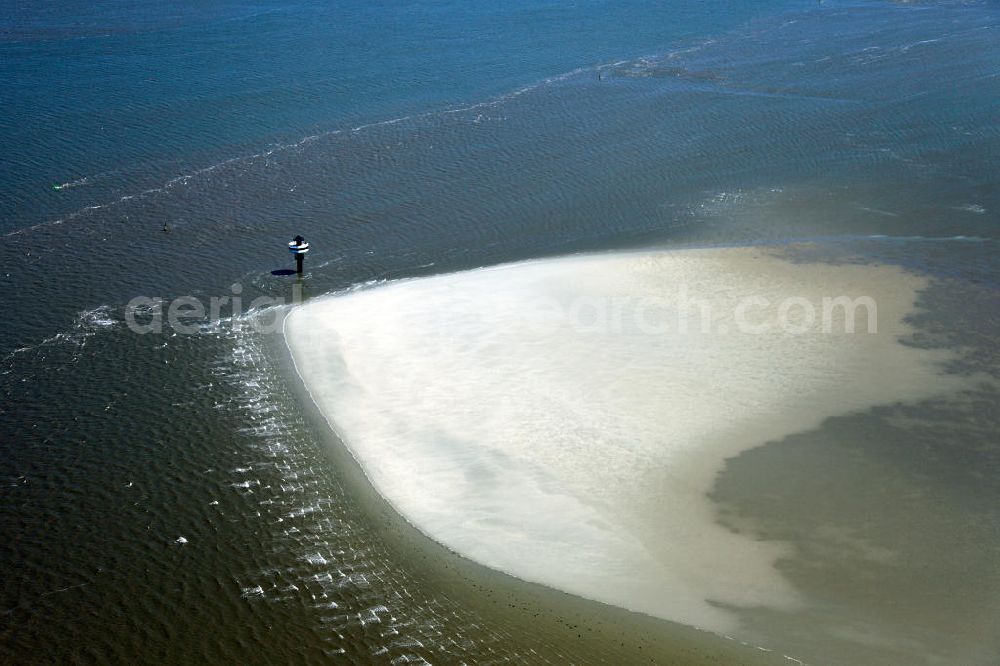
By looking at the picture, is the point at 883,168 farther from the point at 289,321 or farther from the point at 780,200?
the point at 289,321

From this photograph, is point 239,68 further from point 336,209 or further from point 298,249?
point 298,249

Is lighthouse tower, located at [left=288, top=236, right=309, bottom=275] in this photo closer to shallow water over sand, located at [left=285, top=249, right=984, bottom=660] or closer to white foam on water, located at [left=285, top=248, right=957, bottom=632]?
white foam on water, located at [left=285, top=248, right=957, bottom=632]

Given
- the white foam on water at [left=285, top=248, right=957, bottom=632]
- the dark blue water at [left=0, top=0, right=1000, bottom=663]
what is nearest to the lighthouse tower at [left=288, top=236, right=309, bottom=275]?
the dark blue water at [left=0, top=0, right=1000, bottom=663]

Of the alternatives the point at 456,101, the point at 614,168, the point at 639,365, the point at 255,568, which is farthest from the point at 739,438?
the point at 456,101

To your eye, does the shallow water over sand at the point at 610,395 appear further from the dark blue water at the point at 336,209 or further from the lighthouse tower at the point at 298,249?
the lighthouse tower at the point at 298,249

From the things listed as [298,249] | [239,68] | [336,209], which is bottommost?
[298,249]

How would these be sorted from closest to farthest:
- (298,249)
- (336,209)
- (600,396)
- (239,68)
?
(600,396)
(298,249)
(336,209)
(239,68)

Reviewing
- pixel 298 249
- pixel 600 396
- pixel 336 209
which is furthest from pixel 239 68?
pixel 600 396
